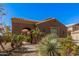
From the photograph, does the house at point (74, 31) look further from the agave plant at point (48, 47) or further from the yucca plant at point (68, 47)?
the agave plant at point (48, 47)

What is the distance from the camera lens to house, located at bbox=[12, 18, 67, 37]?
172 inches

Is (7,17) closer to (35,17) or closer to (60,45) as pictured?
(35,17)

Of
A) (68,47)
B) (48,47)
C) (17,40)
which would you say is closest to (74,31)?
(68,47)

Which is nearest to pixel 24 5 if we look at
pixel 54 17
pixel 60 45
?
pixel 54 17

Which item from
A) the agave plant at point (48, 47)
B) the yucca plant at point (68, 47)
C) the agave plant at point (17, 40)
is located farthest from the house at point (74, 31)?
the agave plant at point (17, 40)

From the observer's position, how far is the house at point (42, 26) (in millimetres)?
4367

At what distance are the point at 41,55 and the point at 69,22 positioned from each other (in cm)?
54

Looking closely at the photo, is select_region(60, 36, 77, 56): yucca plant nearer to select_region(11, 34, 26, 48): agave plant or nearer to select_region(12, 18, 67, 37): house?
select_region(12, 18, 67, 37): house

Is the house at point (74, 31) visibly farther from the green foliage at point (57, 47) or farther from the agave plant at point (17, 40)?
the agave plant at point (17, 40)

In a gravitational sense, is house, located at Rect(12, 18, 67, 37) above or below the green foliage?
above

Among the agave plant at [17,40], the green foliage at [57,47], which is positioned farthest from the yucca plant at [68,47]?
the agave plant at [17,40]

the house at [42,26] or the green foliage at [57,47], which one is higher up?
the house at [42,26]

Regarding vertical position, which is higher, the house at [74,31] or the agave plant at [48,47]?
the house at [74,31]

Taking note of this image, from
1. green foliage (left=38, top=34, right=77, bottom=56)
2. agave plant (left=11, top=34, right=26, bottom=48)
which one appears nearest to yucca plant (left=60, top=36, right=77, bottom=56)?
green foliage (left=38, top=34, right=77, bottom=56)
